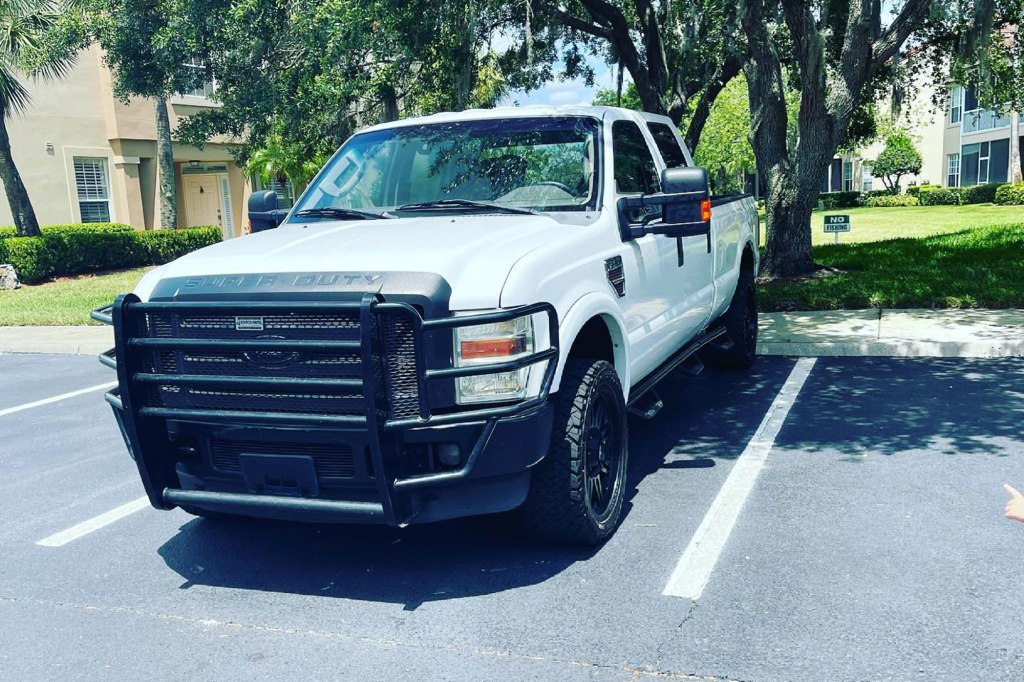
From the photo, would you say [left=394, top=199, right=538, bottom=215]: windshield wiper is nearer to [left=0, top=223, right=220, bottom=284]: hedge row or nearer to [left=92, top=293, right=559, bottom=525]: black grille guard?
[left=92, top=293, right=559, bottom=525]: black grille guard

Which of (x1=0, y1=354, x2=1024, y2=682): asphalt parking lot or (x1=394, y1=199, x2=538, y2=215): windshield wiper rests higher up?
(x1=394, y1=199, x2=538, y2=215): windshield wiper

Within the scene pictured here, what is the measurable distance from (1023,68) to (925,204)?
92.9 feet

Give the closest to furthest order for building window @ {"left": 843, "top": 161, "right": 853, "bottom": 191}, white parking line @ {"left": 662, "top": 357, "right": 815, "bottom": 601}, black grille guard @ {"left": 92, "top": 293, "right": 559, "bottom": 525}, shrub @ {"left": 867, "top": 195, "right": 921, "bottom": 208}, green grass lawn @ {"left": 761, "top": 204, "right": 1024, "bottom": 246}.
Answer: black grille guard @ {"left": 92, "top": 293, "right": 559, "bottom": 525} < white parking line @ {"left": 662, "top": 357, "right": 815, "bottom": 601} < green grass lawn @ {"left": 761, "top": 204, "right": 1024, "bottom": 246} < shrub @ {"left": 867, "top": 195, "right": 921, "bottom": 208} < building window @ {"left": 843, "top": 161, "right": 853, "bottom": 191}

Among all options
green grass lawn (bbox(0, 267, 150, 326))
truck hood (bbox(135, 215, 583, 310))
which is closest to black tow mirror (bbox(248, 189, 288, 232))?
truck hood (bbox(135, 215, 583, 310))

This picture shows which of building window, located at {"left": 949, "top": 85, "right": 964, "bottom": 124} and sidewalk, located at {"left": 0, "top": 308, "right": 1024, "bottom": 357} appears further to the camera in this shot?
building window, located at {"left": 949, "top": 85, "right": 964, "bottom": 124}

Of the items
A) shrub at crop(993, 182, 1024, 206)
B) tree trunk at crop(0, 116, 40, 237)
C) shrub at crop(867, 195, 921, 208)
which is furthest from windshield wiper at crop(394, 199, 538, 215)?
shrub at crop(867, 195, 921, 208)

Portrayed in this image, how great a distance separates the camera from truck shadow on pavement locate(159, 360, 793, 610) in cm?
431

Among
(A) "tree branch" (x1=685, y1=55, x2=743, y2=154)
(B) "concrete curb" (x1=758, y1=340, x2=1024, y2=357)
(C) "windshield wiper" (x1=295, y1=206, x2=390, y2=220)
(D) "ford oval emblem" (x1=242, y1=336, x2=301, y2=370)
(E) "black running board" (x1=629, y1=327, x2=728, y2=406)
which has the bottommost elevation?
(B) "concrete curb" (x1=758, y1=340, x2=1024, y2=357)

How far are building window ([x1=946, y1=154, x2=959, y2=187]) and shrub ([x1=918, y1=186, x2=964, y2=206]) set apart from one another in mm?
6976

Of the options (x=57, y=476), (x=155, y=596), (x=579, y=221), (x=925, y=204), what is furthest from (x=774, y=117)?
(x=925, y=204)

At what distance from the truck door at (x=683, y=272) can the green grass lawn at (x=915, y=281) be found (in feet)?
15.2

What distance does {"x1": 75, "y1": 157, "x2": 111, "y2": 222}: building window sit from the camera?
24.3 metres

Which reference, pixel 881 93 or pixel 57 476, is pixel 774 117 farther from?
pixel 57 476

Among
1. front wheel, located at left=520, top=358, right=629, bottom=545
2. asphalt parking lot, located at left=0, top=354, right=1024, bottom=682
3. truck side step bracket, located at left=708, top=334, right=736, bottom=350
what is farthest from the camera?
truck side step bracket, located at left=708, top=334, right=736, bottom=350
